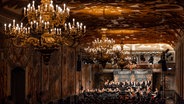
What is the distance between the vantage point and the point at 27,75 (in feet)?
53.3

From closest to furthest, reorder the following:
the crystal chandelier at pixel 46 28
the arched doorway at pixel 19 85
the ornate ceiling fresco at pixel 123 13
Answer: the crystal chandelier at pixel 46 28
the ornate ceiling fresco at pixel 123 13
the arched doorway at pixel 19 85

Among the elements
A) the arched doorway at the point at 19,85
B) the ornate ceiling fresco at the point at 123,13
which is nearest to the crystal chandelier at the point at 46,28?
the ornate ceiling fresco at the point at 123,13

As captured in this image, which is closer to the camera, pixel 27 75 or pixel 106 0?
pixel 106 0

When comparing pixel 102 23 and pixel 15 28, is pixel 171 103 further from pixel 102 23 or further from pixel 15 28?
pixel 15 28

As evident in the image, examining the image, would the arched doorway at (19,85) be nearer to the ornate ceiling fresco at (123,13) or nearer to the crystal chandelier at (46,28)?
the ornate ceiling fresco at (123,13)

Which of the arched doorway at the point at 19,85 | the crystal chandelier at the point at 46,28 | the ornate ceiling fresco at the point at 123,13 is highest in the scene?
the ornate ceiling fresco at the point at 123,13

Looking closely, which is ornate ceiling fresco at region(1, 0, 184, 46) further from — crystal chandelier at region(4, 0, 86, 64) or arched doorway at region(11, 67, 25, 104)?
crystal chandelier at region(4, 0, 86, 64)

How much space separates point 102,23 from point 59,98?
18.9 feet

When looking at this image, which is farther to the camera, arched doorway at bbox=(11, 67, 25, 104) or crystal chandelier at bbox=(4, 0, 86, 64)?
arched doorway at bbox=(11, 67, 25, 104)

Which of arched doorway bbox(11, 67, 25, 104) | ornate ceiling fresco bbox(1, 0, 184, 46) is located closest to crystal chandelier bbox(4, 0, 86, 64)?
ornate ceiling fresco bbox(1, 0, 184, 46)

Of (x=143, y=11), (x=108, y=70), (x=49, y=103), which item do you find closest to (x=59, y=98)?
(x=49, y=103)

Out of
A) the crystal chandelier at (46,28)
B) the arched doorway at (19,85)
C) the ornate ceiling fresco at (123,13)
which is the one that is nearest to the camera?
the crystal chandelier at (46,28)

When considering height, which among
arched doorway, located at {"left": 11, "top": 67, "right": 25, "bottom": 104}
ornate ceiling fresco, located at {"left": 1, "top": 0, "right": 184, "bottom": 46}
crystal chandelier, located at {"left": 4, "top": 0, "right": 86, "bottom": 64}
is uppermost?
ornate ceiling fresco, located at {"left": 1, "top": 0, "right": 184, "bottom": 46}

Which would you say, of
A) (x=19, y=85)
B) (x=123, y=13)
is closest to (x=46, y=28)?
(x=19, y=85)
